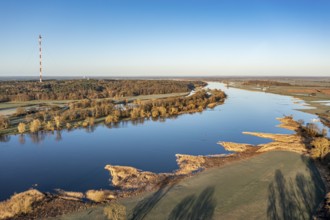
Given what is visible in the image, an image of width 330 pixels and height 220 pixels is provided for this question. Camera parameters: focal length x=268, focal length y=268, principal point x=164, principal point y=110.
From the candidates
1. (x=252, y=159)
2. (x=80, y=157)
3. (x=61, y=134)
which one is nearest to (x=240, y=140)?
(x=252, y=159)

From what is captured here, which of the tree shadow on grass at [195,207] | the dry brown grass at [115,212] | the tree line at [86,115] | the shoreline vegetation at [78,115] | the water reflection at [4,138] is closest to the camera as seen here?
the dry brown grass at [115,212]

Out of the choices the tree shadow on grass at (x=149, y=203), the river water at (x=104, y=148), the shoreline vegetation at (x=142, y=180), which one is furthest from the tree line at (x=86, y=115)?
the tree shadow on grass at (x=149, y=203)

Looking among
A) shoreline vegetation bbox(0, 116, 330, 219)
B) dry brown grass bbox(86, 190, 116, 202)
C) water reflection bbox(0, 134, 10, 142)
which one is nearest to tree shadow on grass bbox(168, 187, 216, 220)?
shoreline vegetation bbox(0, 116, 330, 219)

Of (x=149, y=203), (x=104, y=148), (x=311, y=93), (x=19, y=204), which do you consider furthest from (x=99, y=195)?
(x=311, y=93)

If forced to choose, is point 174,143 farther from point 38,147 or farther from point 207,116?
point 207,116

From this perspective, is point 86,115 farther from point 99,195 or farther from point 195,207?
point 195,207

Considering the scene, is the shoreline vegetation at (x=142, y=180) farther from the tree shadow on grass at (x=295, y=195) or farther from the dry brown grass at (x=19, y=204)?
the tree shadow on grass at (x=295, y=195)
